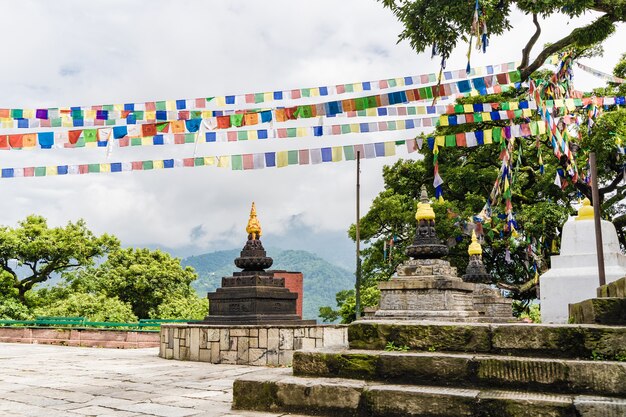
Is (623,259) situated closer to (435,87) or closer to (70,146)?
(435,87)

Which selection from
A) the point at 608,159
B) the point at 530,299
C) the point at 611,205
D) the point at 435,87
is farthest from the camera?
the point at 530,299

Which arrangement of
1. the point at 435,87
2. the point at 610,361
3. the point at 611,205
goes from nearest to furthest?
the point at 610,361 < the point at 435,87 < the point at 611,205

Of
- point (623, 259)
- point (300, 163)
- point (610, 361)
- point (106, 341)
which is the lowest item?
point (106, 341)

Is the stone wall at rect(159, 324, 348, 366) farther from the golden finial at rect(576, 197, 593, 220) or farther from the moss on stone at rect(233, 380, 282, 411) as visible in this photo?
the golden finial at rect(576, 197, 593, 220)

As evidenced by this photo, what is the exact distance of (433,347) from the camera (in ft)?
14.9

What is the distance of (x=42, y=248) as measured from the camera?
2416cm

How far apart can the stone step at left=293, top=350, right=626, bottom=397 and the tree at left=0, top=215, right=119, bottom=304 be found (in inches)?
918

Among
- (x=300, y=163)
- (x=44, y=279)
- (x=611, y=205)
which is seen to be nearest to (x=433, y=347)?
(x=300, y=163)

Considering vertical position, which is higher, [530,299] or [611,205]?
[611,205]

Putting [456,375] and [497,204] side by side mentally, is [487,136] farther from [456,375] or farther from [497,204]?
[497,204]

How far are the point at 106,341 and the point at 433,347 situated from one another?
13.3 m

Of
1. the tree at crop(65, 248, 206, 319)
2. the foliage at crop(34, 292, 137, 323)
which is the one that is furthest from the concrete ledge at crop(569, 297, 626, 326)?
the tree at crop(65, 248, 206, 319)

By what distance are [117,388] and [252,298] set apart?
4.67m

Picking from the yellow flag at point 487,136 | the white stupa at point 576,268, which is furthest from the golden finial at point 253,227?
the white stupa at point 576,268
